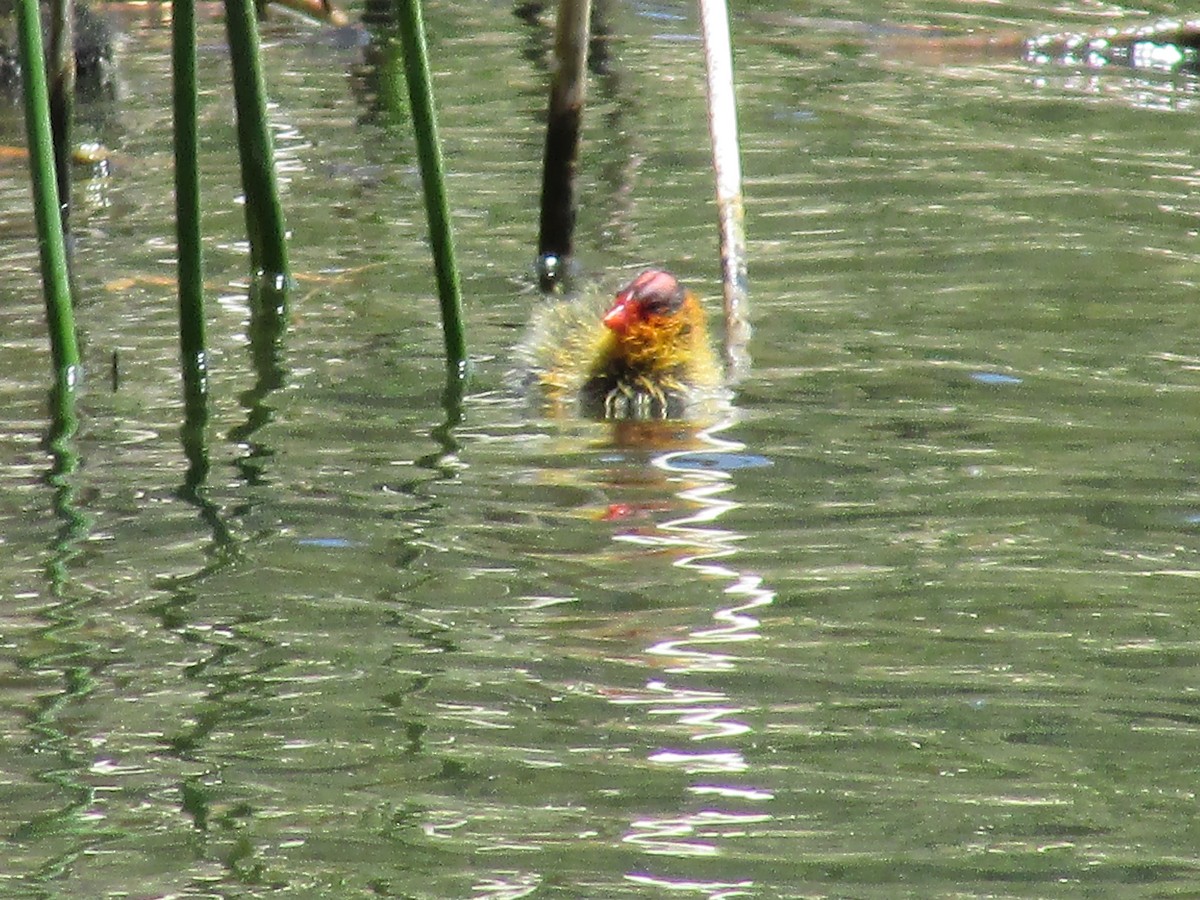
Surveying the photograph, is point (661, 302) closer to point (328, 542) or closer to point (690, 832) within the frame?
point (328, 542)

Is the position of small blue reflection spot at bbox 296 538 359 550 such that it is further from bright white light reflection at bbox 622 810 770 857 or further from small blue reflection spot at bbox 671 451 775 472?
bright white light reflection at bbox 622 810 770 857

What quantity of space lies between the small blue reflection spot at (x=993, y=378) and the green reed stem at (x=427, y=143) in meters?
1.45

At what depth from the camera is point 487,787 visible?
3.65 m

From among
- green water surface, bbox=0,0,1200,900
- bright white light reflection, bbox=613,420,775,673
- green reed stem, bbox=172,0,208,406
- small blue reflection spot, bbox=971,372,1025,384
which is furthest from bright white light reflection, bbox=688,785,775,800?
small blue reflection spot, bbox=971,372,1025,384

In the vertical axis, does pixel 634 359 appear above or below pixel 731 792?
above

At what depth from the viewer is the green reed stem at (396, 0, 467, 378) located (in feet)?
18.6

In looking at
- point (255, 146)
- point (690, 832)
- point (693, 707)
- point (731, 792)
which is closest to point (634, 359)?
point (255, 146)

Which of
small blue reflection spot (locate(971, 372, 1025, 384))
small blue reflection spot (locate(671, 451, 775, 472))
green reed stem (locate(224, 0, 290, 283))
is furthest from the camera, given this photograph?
small blue reflection spot (locate(971, 372, 1025, 384))

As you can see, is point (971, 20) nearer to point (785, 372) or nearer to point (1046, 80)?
point (1046, 80)

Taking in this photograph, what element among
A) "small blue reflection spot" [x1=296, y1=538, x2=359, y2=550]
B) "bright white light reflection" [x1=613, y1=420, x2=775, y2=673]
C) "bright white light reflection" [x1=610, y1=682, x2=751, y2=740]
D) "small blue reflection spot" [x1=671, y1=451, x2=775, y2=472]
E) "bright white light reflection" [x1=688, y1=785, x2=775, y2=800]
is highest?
"small blue reflection spot" [x1=296, y1=538, x2=359, y2=550]

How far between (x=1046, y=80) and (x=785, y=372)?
4.96 m

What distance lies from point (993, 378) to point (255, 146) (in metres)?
2.16

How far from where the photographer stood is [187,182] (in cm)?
565

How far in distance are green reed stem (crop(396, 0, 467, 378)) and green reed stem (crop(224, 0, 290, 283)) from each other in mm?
467
